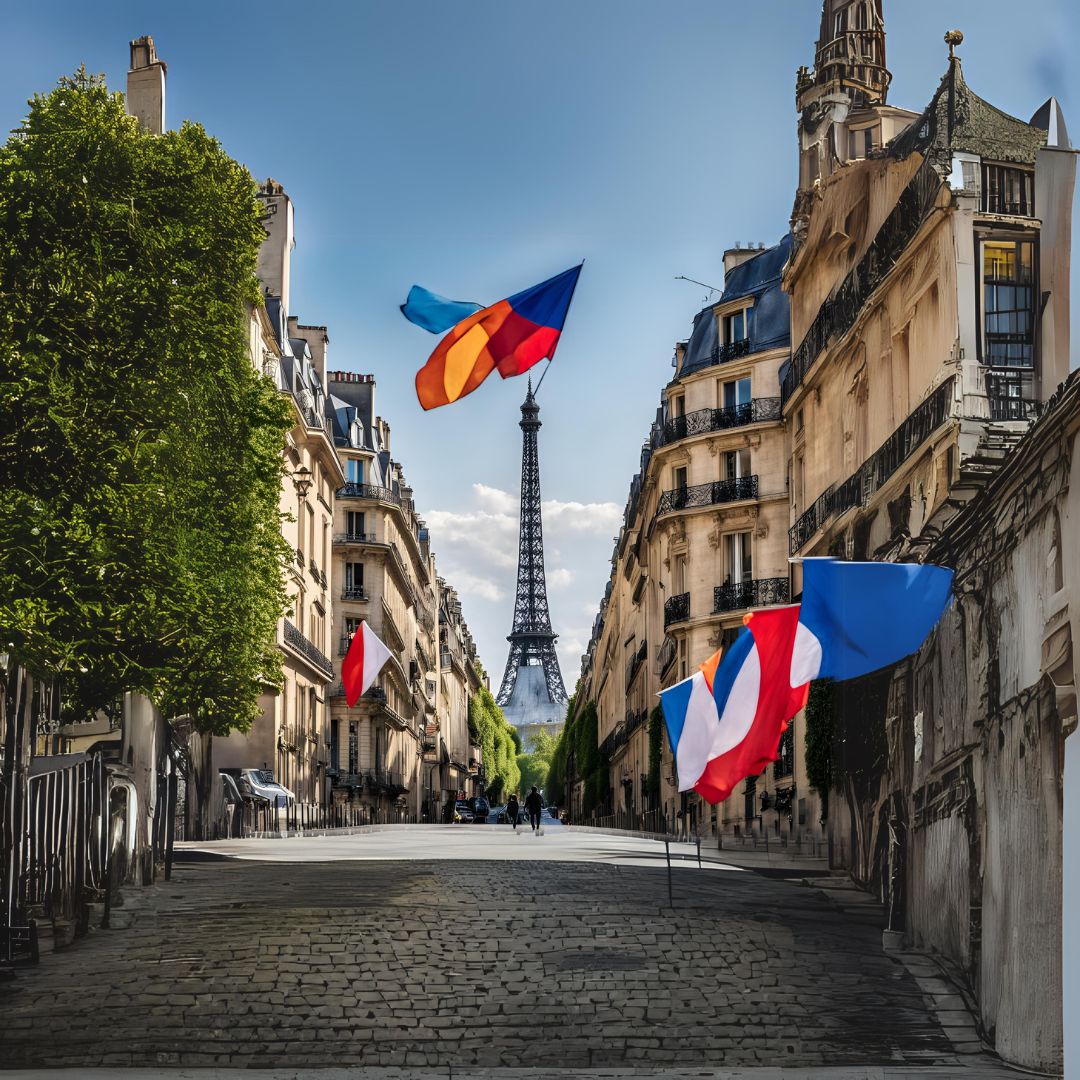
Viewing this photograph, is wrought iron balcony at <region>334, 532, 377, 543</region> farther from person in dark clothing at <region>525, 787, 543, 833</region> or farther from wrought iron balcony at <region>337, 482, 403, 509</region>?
person in dark clothing at <region>525, 787, 543, 833</region>

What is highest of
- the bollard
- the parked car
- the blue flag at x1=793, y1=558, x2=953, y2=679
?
the blue flag at x1=793, y1=558, x2=953, y2=679

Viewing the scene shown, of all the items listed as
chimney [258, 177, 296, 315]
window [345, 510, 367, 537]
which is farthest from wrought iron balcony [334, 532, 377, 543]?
chimney [258, 177, 296, 315]

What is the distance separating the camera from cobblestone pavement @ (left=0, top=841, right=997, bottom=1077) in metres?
14.7

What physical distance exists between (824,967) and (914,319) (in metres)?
6.51

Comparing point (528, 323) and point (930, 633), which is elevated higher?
point (528, 323)

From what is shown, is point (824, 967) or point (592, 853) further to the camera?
point (592, 853)

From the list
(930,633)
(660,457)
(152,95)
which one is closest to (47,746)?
(152,95)

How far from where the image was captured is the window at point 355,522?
59.0 m

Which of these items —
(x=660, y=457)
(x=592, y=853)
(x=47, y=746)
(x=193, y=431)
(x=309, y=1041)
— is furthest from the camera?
(x=660, y=457)

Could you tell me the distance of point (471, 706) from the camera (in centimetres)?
14000

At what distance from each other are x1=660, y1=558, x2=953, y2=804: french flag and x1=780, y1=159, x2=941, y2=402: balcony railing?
12.5 ft

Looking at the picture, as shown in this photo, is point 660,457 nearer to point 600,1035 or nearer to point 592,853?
point 592,853

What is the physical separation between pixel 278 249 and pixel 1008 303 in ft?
37.3

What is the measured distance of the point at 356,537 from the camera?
5806 centimetres
